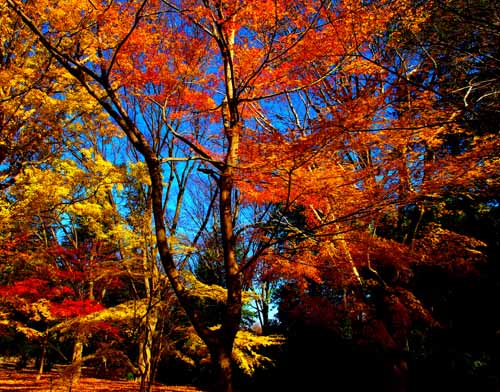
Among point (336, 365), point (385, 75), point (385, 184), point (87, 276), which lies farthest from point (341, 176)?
point (87, 276)

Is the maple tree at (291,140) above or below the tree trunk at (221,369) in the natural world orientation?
above

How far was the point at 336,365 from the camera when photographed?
431 inches

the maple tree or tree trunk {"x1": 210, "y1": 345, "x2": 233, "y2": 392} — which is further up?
the maple tree

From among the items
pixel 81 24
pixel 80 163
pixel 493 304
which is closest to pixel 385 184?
pixel 493 304

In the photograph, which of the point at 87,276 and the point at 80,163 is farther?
the point at 87,276

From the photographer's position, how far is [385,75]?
26.2ft

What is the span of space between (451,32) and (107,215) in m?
8.26

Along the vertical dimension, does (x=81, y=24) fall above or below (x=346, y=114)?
above

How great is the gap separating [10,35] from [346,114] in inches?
256

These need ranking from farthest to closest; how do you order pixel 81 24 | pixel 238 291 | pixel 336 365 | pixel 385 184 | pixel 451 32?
pixel 336 365 → pixel 385 184 → pixel 451 32 → pixel 81 24 → pixel 238 291

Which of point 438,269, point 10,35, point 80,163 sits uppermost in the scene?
point 10,35

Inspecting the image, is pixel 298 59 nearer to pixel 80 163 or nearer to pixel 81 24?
pixel 81 24

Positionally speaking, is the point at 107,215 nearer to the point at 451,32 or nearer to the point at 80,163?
the point at 80,163

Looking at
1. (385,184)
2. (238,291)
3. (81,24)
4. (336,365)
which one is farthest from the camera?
(336,365)
